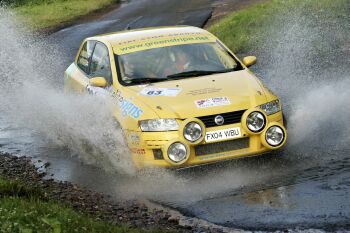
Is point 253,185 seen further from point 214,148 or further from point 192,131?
point 192,131

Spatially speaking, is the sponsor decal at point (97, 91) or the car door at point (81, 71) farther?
the car door at point (81, 71)

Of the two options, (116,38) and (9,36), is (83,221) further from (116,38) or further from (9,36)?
(9,36)

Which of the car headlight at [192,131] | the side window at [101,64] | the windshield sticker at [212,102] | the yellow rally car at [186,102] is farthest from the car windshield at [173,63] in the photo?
the car headlight at [192,131]

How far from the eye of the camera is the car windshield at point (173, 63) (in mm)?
10188

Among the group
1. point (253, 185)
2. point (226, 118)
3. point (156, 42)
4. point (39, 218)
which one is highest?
point (156, 42)

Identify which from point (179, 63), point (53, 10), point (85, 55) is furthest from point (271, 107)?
point (53, 10)

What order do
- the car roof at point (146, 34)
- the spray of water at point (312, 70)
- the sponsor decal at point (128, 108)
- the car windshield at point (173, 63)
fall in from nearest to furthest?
the sponsor decal at point (128, 108)
the car windshield at point (173, 63)
the spray of water at point (312, 70)
the car roof at point (146, 34)

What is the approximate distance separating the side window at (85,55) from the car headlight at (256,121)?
3660 millimetres

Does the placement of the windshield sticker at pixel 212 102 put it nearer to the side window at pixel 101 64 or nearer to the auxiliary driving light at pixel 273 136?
the auxiliary driving light at pixel 273 136

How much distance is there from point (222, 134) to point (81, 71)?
3.91m

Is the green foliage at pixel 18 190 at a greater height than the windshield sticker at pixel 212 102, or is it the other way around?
the windshield sticker at pixel 212 102

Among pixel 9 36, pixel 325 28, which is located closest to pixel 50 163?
pixel 325 28

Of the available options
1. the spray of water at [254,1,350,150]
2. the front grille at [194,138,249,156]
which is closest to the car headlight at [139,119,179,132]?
the front grille at [194,138,249,156]

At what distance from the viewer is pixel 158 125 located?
8.97 metres
